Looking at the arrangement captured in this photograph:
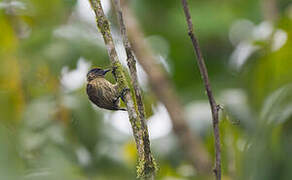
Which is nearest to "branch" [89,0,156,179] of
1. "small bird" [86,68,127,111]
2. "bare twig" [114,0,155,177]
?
"bare twig" [114,0,155,177]

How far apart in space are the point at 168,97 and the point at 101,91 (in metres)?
1.82

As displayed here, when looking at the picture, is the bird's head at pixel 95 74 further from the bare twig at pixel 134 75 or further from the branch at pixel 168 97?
the branch at pixel 168 97

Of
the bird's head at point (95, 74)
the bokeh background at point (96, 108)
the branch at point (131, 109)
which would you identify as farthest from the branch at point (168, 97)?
the branch at point (131, 109)

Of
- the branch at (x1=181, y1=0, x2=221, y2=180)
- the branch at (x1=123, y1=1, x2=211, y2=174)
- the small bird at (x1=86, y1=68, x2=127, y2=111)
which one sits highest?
the branch at (x1=123, y1=1, x2=211, y2=174)

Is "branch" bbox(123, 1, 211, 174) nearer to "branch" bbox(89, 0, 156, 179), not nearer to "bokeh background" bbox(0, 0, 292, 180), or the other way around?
"bokeh background" bbox(0, 0, 292, 180)

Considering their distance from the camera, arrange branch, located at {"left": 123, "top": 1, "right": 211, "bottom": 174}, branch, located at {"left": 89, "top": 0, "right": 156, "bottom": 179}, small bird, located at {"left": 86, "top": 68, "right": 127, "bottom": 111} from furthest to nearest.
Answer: branch, located at {"left": 123, "top": 1, "right": 211, "bottom": 174} < small bird, located at {"left": 86, "top": 68, "right": 127, "bottom": 111} < branch, located at {"left": 89, "top": 0, "right": 156, "bottom": 179}

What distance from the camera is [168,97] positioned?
4.41 m

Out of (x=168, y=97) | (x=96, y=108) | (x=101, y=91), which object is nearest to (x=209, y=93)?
(x=101, y=91)

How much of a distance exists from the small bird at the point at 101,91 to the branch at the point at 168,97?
4.68 feet

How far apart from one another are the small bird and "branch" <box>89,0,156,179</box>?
44 cm

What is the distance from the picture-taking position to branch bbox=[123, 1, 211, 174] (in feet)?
13.5

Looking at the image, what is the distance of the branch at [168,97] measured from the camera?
162 inches

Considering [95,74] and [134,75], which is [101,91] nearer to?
[95,74]

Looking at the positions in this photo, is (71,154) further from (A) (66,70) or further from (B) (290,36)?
(B) (290,36)
